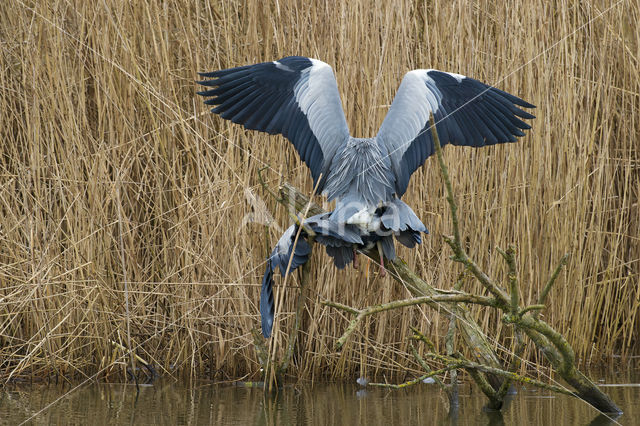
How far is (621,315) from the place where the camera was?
14.2 ft

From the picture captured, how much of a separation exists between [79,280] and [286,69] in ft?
4.70

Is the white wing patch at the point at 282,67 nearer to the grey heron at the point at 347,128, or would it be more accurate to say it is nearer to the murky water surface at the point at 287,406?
the grey heron at the point at 347,128

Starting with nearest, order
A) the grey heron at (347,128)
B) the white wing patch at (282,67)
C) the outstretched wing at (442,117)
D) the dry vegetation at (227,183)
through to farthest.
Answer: the grey heron at (347,128)
the outstretched wing at (442,117)
the white wing patch at (282,67)
the dry vegetation at (227,183)

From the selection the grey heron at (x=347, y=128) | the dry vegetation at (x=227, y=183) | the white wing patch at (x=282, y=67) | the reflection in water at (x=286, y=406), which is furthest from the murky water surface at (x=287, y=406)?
the white wing patch at (x=282, y=67)

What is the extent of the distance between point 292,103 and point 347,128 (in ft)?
0.94

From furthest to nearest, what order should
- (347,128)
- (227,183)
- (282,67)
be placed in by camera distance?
(227,183) → (282,67) → (347,128)

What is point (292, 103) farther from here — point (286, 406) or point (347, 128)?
point (286, 406)

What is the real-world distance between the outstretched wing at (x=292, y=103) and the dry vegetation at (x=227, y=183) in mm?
404

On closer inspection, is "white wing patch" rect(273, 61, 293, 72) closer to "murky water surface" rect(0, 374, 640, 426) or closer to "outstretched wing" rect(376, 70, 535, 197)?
"outstretched wing" rect(376, 70, 535, 197)

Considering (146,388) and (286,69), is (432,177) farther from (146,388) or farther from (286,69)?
(146,388)

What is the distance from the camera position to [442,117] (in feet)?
11.1

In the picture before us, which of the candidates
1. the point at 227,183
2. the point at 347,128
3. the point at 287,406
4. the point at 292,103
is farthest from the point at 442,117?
the point at 287,406

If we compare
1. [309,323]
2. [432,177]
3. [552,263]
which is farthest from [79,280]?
[552,263]

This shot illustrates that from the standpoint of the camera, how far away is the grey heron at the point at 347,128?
3078 millimetres
